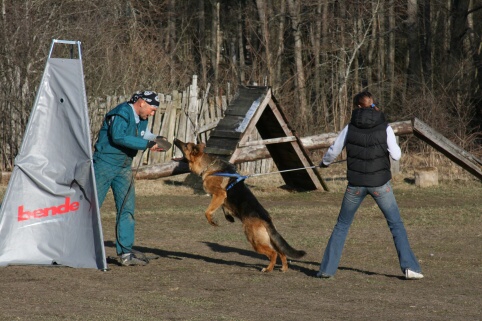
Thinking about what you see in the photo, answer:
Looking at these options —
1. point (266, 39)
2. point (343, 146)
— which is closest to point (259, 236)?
point (343, 146)

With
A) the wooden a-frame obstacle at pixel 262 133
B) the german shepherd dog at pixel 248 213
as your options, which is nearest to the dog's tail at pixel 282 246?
the german shepherd dog at pixel 248 213

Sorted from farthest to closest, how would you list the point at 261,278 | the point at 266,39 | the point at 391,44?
1. the point at 391,44
2. the point at 266,39
3. the point at 261,278

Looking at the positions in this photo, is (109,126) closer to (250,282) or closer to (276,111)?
(250,282)

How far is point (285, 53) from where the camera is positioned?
2741 cm

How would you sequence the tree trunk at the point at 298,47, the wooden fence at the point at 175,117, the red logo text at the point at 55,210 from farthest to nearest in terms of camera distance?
1. the tree trunk at the point at 298,47
2. the wooden fence at the point at 175,117
3. the red logo text at the point at 55,210

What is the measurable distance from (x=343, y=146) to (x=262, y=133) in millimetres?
6239

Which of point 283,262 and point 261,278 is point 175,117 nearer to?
point 283,262

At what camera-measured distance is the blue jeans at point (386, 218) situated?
25.2 ft

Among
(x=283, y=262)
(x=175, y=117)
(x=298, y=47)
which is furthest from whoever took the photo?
(x=298, y=47)

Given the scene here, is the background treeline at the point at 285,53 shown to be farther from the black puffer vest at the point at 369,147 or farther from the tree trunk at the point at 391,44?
the black puffer vest at the point at 369,147

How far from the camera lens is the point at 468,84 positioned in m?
24.6

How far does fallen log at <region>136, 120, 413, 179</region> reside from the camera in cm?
1330

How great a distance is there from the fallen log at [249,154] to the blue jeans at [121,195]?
4.72 metres

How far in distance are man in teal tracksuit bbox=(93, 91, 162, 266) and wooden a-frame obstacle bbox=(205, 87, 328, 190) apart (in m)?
3.93
